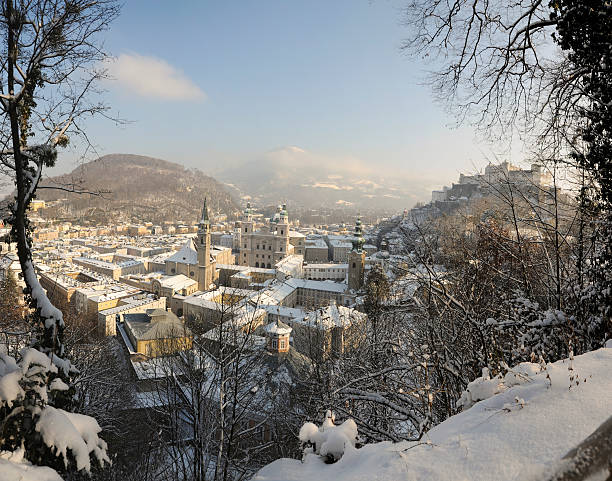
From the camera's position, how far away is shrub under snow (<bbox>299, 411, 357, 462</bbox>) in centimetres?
262

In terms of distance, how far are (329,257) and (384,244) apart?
2324 centimetres

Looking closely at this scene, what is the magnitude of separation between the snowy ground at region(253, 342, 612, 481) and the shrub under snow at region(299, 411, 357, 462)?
63 millimetres

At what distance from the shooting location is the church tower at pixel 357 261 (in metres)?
35.7

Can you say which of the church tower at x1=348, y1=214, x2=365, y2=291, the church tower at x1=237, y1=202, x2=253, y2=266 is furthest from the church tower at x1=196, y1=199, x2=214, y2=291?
the church tower at x1=348, y1=214, x2=365, y2=291

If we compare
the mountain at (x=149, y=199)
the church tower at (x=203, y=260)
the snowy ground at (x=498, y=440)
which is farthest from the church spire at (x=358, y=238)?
the mountain at (x=149, y=199)

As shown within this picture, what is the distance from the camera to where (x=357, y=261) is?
3653cm

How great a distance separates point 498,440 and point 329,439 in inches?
44.6

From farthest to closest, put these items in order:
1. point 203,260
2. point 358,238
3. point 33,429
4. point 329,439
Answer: point 203,260, point 358,238, point 329,439, point 33,429

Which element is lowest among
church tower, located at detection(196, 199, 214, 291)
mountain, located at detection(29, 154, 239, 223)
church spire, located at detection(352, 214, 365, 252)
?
church tower, located at detection(196, 199, 214, 291)

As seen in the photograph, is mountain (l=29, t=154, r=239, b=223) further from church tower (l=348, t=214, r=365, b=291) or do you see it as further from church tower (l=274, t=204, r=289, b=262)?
church tower (l=348, t=214, r=365, b=291)

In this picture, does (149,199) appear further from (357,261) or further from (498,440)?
(498,440)

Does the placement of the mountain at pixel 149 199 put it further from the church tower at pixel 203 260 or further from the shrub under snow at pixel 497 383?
the shrub under snow at pixel 497 383

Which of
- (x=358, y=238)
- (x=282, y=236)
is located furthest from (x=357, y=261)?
(x=282, y=236)

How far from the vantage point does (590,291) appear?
4.23m
